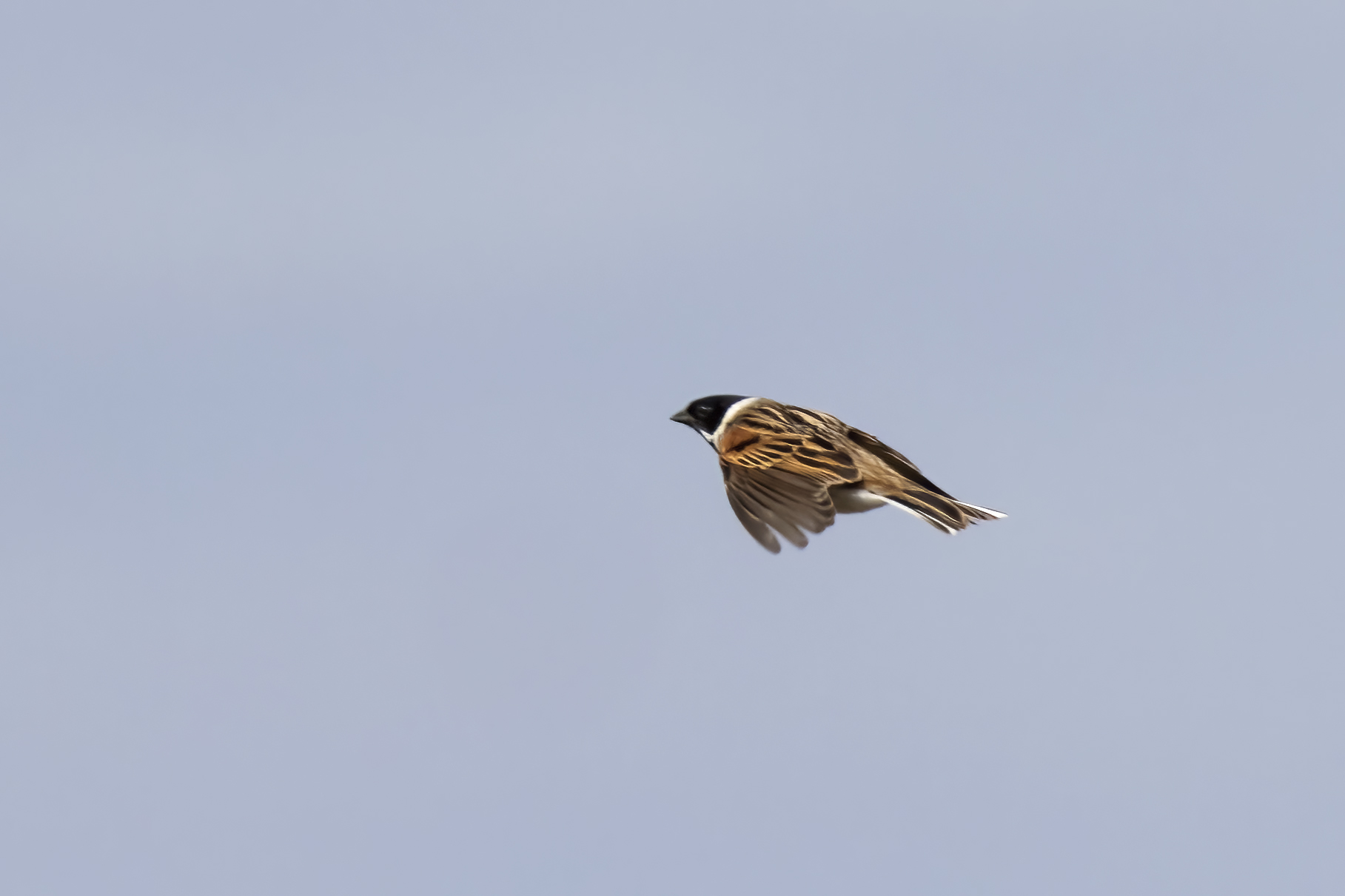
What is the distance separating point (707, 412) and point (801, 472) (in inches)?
122

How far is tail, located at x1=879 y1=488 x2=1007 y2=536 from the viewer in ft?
60.6

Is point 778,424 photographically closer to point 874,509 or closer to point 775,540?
point 874,509

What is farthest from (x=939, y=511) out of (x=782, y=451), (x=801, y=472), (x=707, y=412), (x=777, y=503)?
(x=707, y=412)

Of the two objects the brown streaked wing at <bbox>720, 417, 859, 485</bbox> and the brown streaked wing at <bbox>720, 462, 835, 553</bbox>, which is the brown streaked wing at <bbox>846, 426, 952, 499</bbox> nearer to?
the brown streaked wing at <bbox>720, 417, 859, 485</bbox>

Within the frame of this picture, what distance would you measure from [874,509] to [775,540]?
3010 mm

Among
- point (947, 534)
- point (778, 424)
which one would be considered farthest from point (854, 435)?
point (947, 534)

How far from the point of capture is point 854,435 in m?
21.0

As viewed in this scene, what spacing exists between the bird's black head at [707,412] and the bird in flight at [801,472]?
14 millimetres

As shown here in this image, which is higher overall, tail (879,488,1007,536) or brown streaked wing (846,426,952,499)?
brown streaked wing (846,426,952,499)

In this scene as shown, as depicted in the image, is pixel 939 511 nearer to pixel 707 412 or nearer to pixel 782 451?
pixel 782 451

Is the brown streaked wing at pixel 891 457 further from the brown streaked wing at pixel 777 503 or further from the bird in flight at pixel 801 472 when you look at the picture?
the brown streaked wing at pixel 777 503

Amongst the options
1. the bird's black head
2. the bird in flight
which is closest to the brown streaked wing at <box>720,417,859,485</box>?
the bird in flight

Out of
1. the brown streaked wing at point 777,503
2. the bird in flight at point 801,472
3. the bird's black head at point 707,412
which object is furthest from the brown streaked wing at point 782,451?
the bird's black head at point 707,412

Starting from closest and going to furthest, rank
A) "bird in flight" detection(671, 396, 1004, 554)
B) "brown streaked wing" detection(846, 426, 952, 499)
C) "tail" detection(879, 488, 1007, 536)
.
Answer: "bird in flight" detection(671, 396, 1004, 554) < "tail" detection(879, 488, 1007, 536) < "brown streaked wing" detection(846, 426, 952, 499)
